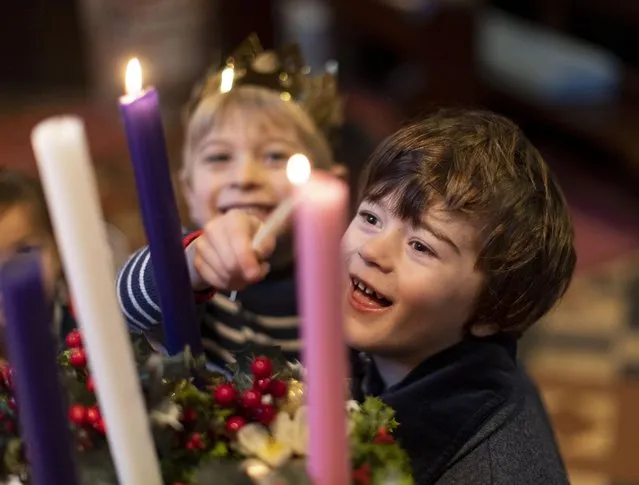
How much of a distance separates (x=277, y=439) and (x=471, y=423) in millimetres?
225

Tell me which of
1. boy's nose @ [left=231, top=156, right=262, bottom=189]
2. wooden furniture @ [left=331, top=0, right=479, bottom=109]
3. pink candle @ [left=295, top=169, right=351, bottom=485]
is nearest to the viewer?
pink candle @ [left=295, top=169, right=351, bottom=485]

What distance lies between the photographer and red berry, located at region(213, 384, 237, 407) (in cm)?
48

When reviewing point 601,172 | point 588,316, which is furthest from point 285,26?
point 588,316

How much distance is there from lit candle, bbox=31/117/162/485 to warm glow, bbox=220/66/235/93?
52 cm

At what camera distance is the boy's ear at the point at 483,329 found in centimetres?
67

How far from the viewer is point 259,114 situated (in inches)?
35.7

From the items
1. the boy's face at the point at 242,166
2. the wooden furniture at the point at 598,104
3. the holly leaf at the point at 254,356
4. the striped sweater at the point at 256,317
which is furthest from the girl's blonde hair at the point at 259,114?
the wooden furniture at the point at 598,104

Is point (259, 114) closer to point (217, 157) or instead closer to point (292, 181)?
point (217, 157)

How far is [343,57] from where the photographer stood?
331 cm

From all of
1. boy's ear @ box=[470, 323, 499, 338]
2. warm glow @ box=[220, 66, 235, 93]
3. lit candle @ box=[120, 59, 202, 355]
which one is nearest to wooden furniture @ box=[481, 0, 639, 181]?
warm glow @ box=[220, 66, 235, 93]

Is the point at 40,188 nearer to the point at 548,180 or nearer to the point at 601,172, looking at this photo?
the point at 548,180

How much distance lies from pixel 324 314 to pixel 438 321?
309 millimetres

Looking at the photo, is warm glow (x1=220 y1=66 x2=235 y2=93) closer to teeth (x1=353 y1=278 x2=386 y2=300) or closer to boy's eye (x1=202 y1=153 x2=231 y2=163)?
boy's eye (x1=202 y1=153 x2=231 y2=163)

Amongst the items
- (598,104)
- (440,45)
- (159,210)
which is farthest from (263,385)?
(598,104)
